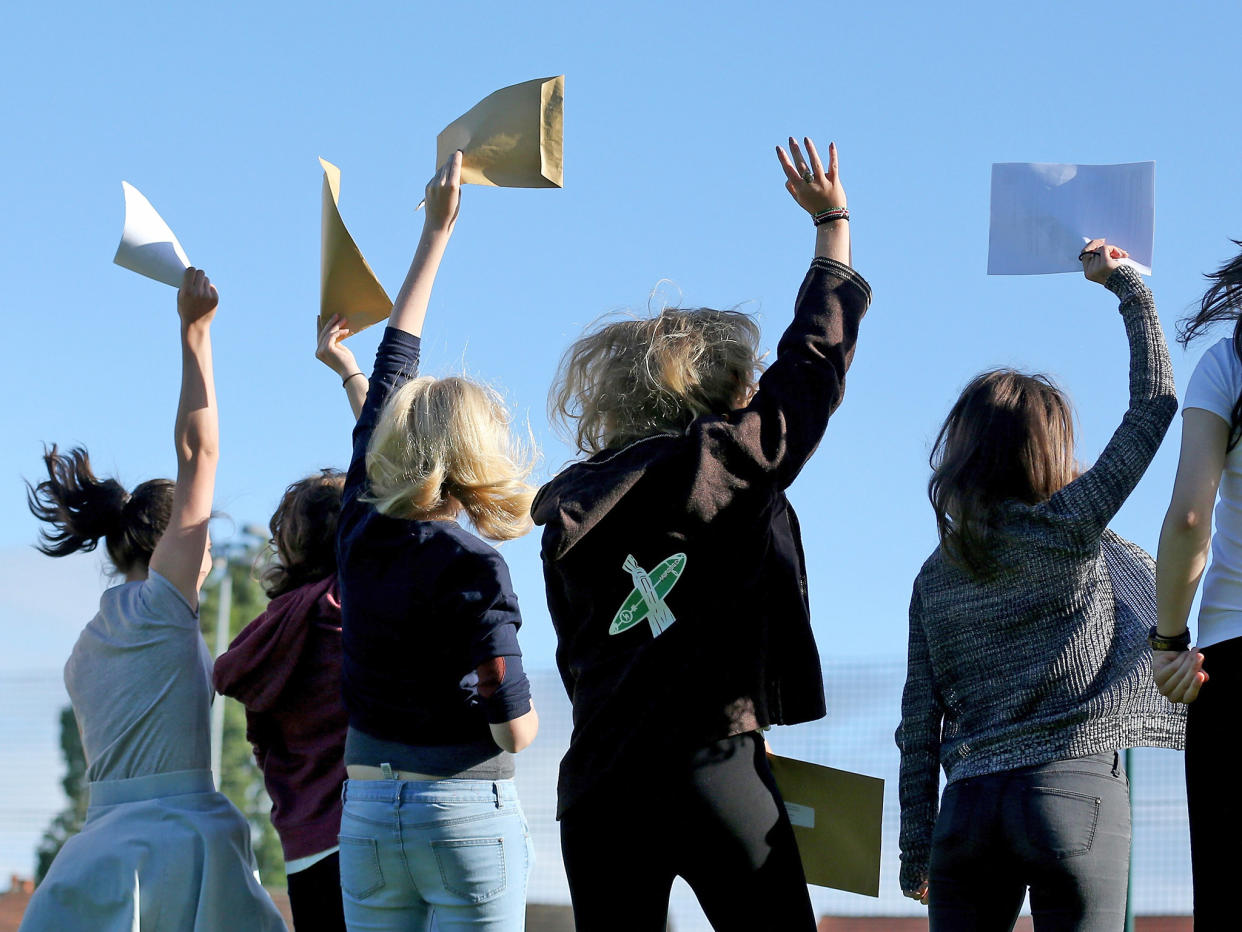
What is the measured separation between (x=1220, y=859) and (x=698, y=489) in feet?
3.76

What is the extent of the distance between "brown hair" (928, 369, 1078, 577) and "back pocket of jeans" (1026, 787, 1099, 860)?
46 centimetres

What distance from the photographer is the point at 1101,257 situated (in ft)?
9.34

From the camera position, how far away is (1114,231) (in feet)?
9.32

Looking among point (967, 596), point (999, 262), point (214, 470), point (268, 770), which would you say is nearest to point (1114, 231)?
point (999, 262)

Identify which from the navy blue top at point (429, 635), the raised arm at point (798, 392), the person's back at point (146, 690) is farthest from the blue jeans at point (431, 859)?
the raised arm at point (798, 392)

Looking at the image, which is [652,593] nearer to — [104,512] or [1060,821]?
[1060,821]

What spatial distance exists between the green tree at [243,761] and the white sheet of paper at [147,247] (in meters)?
7.42

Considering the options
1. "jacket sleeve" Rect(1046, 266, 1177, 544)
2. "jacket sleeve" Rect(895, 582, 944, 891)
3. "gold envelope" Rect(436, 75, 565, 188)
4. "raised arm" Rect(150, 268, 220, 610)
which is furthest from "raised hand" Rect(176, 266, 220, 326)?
"jacket sleeve" Rect(1046, 266, 1177, 544)

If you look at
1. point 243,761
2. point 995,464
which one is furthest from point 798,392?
point 243,761

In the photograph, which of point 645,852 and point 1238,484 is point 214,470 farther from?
point 1238,484

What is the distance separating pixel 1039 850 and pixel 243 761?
64.8 ft

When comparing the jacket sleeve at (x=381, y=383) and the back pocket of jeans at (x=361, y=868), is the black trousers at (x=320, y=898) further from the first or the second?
the jacket sleeve at (x=381, y=383)

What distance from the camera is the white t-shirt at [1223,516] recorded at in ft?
8.18

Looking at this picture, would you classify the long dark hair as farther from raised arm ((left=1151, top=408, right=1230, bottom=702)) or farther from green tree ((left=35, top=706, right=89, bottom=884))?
green tree ((left=35, top=706, right=89, bottom=884))
